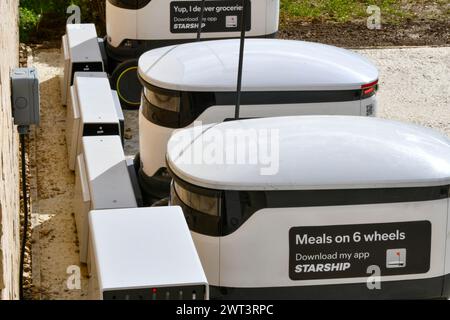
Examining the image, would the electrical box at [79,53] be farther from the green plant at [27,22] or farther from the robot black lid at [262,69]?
the green plant at [27,22]

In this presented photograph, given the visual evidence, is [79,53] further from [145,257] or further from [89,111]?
[145,257]

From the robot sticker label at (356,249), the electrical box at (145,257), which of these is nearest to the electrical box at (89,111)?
the electrical box at (145,257)

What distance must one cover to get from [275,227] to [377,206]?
59cm

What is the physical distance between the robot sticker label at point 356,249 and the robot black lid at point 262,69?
1959mm

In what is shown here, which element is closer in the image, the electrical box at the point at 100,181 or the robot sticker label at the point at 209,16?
the electrical box at the point at 100,181

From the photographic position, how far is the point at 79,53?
33.1ft

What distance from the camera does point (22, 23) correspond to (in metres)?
12.9

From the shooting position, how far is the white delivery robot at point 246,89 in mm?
7484

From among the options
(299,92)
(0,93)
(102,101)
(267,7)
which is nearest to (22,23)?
(267,7)

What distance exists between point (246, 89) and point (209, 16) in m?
3.20

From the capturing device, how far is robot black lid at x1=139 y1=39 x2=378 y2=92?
7492mm

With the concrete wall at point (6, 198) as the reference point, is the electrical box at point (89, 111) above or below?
below

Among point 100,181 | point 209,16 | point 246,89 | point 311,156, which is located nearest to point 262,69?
point 246,89
